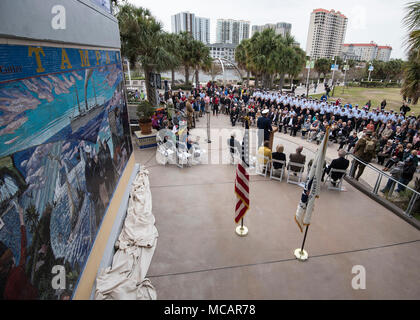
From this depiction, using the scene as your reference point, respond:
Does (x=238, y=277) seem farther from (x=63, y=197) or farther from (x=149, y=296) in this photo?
(x=63, y=197)

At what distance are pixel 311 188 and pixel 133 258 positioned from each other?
399cm

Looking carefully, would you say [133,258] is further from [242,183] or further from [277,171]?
[277,171]

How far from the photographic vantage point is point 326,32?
6043 inches

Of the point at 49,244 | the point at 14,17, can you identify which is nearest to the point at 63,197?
the point at 49,244

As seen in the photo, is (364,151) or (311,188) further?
(364,151)

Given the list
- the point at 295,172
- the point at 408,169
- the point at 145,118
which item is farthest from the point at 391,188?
the point at 145,118

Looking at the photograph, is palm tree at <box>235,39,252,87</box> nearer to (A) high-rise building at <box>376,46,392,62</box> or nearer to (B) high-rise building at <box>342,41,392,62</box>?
(B) high-rise building at <box>342,41,392,62</box>

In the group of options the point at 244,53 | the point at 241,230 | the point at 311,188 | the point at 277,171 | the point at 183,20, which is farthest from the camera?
the point at 183,20

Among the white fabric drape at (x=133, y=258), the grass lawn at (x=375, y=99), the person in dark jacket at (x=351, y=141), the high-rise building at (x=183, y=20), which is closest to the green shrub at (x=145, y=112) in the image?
the white fabric drape at (x=133, y=258)

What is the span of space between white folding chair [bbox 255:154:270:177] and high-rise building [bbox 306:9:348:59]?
169 meters

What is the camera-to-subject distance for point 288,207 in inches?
270

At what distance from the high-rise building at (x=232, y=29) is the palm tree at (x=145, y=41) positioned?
7148 inches

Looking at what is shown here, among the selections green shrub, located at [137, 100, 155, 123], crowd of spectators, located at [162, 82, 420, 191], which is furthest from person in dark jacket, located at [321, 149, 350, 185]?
green shrub, located at [137, 100, 155, 123]

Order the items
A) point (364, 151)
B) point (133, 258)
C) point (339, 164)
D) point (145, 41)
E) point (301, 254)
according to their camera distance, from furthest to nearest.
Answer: point (145, 41)
point (364, 151)
point (339, 164)
point (301, 254)
point (133, 258)
